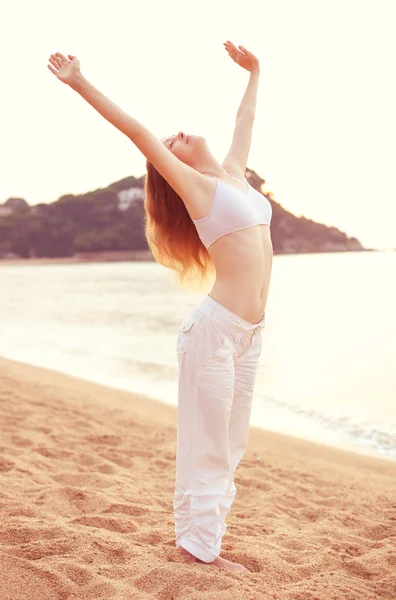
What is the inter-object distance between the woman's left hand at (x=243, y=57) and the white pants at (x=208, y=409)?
4.53ft

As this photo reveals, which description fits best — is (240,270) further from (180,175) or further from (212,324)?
(180,175)

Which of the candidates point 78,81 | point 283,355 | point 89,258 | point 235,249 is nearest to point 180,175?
point 235,249

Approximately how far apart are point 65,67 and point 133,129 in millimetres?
376

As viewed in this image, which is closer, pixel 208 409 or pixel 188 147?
pixel 208 409

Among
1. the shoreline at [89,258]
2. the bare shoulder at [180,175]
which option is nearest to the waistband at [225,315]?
the bare shoulder at [180,175]

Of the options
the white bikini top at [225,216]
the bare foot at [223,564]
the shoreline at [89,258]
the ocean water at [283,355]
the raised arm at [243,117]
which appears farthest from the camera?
the shoreline at [89,258]

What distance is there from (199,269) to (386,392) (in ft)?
19.9

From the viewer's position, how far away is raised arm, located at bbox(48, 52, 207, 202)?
248 cm

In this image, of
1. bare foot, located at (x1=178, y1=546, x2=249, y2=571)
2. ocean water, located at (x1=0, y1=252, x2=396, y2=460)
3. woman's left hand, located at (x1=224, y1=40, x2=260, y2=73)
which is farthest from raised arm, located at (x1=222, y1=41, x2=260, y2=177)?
bare foot, located at (x1=178, y1=546, x2=249, y2=571)

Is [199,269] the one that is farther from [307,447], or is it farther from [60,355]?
[60,355]

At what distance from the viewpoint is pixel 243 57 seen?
11.0 ft

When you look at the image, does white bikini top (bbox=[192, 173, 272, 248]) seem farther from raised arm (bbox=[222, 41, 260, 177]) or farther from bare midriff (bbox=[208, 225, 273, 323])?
raised arm (bbox=[222, 41, 260, 177])

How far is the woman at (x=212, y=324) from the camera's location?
2574 millimetres

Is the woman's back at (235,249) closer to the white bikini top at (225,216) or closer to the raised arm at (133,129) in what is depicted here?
the white bikini top at (225,216)
